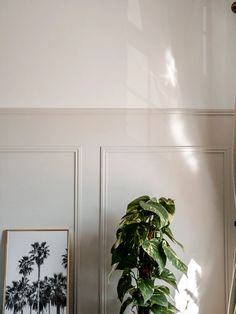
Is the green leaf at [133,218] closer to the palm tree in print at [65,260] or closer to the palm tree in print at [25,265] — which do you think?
the palm tree in print at [65,260]

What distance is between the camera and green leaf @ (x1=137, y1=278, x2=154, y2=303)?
6.39ft

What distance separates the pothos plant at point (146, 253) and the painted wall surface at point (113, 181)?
0.32 m

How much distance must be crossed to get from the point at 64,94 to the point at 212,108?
3.02 feet

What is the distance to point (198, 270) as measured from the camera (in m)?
2.46

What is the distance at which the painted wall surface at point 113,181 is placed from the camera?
8.01 ft

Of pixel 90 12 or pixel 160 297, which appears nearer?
pixel 160 297

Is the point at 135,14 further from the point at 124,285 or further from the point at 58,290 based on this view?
the point at 58,290

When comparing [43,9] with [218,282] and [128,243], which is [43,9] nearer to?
[128,243]

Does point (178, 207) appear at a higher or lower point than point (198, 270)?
higher

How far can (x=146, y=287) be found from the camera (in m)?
1.99

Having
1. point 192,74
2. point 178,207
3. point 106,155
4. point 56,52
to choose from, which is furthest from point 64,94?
point 178,207

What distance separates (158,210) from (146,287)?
14.9 inches

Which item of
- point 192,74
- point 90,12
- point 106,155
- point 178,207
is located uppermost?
point 90,12

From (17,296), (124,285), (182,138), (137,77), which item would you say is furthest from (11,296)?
(137,77)
